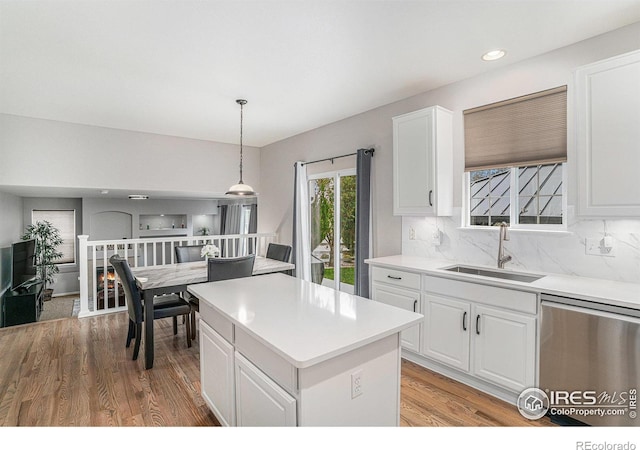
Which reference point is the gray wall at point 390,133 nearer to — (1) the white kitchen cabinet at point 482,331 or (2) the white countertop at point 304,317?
(1) the white kitchen cabinet at point 482,331

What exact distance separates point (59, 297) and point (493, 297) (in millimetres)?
9439

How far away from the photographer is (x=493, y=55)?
8.57 feet

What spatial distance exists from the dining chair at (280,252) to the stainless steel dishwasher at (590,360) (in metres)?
2.98

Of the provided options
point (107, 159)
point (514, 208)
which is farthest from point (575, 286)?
point (107, 159)

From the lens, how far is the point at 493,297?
239 cm

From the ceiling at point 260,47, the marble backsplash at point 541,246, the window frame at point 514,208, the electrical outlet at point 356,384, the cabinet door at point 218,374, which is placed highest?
the ceiling at point 260,47

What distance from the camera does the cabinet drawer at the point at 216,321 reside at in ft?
6.04

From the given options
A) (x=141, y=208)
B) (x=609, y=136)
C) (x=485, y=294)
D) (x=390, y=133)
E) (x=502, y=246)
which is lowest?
(x=485, y=294)

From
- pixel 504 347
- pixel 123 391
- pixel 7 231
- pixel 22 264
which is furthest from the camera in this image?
pixel 7 231

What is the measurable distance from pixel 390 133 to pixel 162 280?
113 inches

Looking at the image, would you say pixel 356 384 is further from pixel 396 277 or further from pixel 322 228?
pixel 322 228

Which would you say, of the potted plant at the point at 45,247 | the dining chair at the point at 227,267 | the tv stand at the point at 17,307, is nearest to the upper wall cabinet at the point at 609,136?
the dining chair at the point at 227,267
